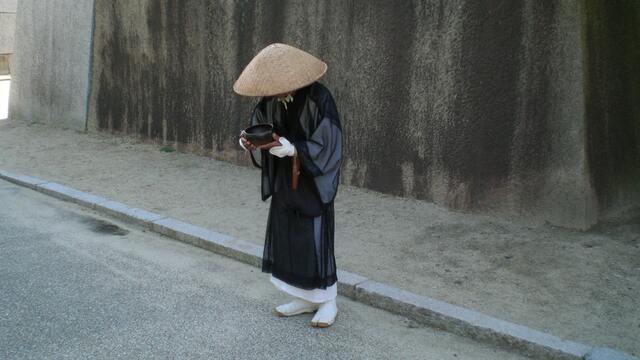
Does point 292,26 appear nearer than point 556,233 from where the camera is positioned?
No

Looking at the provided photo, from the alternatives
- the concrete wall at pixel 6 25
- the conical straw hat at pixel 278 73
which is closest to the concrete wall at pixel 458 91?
the conical straw hat at pixel 278 73

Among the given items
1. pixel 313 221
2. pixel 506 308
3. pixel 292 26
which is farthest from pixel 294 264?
pixel 292 26

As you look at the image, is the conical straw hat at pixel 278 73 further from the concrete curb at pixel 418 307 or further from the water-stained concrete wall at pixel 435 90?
the water-stained concrete wall at pixel 435 90

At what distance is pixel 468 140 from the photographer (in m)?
7.07

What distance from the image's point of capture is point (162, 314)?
193 inches

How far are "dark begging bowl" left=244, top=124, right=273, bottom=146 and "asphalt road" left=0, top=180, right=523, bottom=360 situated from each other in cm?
126

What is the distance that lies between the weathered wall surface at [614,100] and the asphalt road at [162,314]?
9.13ft

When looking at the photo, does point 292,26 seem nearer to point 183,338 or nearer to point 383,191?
point 383,191

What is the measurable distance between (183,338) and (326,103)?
1732 millimetres

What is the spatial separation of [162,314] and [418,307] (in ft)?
5.74

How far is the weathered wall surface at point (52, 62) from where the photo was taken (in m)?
12.4

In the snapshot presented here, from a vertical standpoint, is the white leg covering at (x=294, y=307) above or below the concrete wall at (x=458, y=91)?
below

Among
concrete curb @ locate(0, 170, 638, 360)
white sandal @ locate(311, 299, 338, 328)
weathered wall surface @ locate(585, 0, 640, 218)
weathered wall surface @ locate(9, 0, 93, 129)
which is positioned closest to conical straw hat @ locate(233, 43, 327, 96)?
white sandal @ locate(311, 299, 338, 328)

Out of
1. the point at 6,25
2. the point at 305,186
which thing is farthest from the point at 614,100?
the point at 6,25
